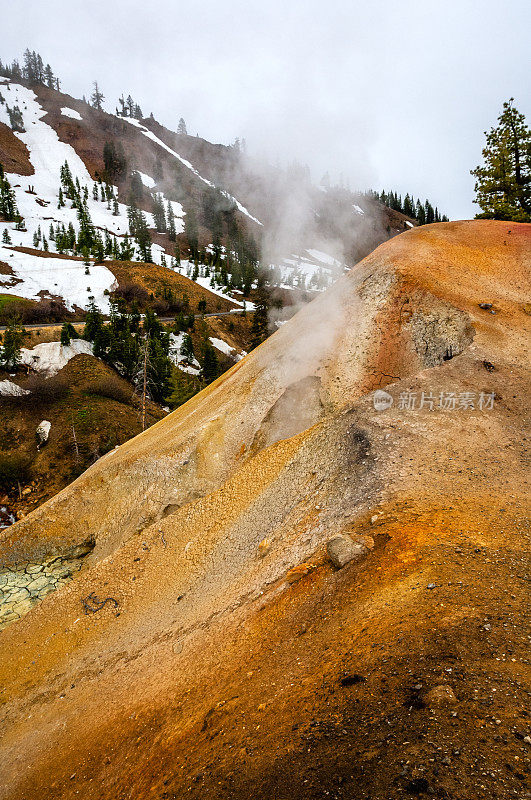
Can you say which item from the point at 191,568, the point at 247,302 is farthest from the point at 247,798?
the point at 247,302

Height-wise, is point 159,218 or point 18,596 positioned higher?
point 159,218

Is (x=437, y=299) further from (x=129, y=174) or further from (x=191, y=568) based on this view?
(x=129, y=174)

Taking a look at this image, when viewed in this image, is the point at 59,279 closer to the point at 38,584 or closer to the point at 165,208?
the point at 38,584

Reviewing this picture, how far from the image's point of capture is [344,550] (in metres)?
5.64

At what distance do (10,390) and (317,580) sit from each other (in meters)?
32.4

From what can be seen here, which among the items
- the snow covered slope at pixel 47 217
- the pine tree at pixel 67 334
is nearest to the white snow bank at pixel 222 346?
the snow covered slope at pixel 47 217

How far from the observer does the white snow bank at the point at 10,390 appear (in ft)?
98.5

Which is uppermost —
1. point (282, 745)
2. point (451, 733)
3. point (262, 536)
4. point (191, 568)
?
point (451, 733)

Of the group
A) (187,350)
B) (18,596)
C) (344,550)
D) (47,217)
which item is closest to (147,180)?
(47,217)

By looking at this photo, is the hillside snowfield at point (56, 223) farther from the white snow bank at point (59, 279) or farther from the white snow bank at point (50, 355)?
the white snow bank at point (50, 355)

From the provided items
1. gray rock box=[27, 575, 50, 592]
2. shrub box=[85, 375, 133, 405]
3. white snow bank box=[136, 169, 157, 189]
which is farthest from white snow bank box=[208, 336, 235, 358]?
white snow bank box=[136, 169, 157, 189]

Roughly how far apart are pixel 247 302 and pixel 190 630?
7555 cm

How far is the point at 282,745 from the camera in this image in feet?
11.4

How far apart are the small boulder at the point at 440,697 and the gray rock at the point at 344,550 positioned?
2.38m
